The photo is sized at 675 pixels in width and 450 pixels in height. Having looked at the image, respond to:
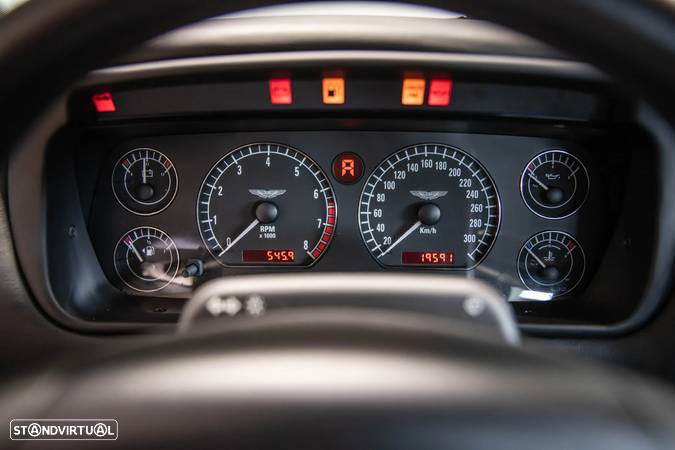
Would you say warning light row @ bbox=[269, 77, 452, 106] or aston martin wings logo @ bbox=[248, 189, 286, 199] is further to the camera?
aston martin wings logo @ bbox=[248, 189, 286, 199]

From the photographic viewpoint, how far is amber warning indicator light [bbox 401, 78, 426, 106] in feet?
7.31

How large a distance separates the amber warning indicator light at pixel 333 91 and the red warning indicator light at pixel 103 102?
0.74m

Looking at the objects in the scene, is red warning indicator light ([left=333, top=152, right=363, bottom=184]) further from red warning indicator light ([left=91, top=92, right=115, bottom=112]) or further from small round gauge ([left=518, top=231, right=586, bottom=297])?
red warning indicator light ([left=91, top=92, right=115, bottom=112])

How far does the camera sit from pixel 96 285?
8.48 ft

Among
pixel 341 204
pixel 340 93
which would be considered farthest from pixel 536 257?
pixel 340 93

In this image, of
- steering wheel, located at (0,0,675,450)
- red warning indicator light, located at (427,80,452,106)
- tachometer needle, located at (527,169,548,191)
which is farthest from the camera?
tachometer needle, located at (527,169,548,191)

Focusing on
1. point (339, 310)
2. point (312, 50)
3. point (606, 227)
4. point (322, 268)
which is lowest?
point (322, 268)

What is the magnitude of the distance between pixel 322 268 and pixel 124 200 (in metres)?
0.87

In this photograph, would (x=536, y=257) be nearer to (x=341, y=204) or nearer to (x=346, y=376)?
Result: (x=341, y=204)

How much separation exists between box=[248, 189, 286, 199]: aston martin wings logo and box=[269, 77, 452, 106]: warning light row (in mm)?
482

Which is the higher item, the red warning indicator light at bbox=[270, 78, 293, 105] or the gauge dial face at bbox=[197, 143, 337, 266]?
the red warning indicator light at bbox=[270, 78, 293, 105]

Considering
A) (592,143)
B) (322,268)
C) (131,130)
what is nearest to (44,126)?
(131,130)

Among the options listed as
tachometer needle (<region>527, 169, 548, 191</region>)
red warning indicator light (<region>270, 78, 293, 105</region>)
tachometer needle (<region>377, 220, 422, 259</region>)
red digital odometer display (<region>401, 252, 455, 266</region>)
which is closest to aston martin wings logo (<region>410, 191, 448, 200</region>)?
tachometer needle (<region>377, 220, 422, 259</region>)

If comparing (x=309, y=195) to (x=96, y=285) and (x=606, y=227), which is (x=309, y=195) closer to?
(x=96, y=285)
